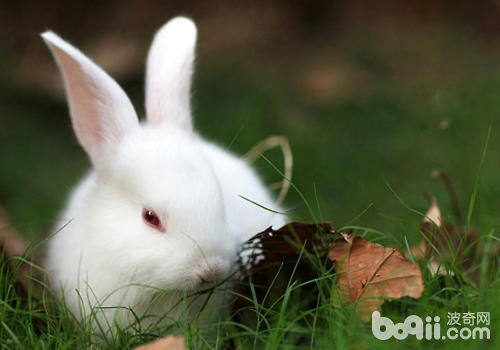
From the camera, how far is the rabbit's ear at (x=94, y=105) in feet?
10.2

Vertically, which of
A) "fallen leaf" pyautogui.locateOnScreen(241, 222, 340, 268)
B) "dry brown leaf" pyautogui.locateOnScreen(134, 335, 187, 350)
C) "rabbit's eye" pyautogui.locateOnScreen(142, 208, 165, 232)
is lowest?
"dry brown leaf" pyautogui.locateOnScreen(134, 335, 187, 350)

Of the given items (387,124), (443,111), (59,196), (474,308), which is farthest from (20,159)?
(474,308)

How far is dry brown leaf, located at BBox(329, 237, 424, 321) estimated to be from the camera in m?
2.69

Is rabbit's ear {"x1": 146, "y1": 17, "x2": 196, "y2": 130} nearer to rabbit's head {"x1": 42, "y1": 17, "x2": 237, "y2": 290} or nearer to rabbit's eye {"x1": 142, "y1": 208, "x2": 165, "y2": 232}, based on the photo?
rabbit's head {"x1": 42, "y1": 17, "x2": 237, "y2": 290}

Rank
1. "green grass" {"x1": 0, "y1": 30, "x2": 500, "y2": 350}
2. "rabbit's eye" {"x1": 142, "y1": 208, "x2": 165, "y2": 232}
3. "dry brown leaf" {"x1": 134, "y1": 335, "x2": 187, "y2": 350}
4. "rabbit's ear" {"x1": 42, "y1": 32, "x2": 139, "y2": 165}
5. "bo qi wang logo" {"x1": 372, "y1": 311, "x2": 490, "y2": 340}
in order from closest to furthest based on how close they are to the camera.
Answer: "dry brown leaf" {"x1": 134, "y1": 335, "x2": 187, "y2": 350}, "bo qi wang logo" {"x1": 372, "y1": 311, "x2": 490, "y2": 340}, "green grass" {"x1": 0, "y1": 30, "x2": 500, "y2": 350}, "rabbit's eye" {"x1": 142, "y1": 208, "x2": 165, "y2": 232}, "rabbit's ear" {"x1": 42, "y1": 32, "x2": 139, "y2": 165}

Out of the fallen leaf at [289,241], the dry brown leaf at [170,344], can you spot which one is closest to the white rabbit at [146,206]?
the fallen leaf at [289,241]

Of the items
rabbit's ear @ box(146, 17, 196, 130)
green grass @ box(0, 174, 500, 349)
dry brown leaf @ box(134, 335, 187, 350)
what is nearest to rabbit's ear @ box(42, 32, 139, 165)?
rabbit's ear @ box(146, 17, 196, 130)

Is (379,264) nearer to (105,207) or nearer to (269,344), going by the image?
(269,344)

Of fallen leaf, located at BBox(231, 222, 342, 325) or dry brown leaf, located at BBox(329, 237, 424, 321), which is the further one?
fallen leaf, located at BBox(231, 222, 342, 325)

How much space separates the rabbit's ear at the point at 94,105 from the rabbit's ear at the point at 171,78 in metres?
0.20

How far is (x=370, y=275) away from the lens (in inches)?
Result: 111

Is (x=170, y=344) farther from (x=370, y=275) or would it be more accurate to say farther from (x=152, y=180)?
(x=370, y=275)

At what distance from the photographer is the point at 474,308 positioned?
2.56 m

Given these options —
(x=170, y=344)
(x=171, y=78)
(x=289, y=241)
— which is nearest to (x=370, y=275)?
(x=289, y=241)
